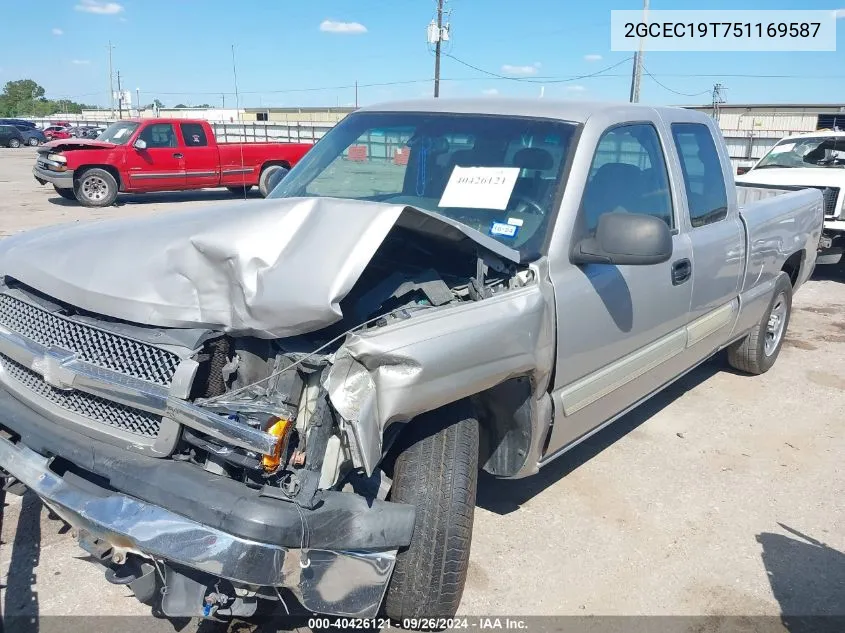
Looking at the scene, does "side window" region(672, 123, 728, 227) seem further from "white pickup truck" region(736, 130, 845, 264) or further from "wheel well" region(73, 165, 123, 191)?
"wheel well" region(73, 165, 123, 191)

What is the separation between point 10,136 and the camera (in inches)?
1677

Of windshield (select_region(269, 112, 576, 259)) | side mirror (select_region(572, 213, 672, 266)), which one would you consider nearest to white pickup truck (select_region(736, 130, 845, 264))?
windshield (select_region(269, 112, 576, 259))

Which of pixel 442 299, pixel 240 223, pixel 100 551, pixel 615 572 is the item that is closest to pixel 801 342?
pixel 615 572

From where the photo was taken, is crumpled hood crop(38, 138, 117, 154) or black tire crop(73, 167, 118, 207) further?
crumpled hood crop(38, 138, 117, 154)

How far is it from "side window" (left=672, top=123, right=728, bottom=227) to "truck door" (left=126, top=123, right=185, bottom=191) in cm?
1382

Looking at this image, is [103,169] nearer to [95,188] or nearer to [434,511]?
[95,188]

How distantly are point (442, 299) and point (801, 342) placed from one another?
210 inches

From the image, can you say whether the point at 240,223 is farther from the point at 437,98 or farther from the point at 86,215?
the point at 86,215

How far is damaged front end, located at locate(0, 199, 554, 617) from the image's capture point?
215 centimetres

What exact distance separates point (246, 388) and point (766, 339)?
15.5ft

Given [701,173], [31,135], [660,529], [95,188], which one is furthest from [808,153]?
[31,135]

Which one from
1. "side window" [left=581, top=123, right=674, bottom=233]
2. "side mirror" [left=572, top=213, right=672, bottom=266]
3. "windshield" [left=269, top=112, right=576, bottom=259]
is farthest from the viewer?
"side window" [left=581, top=123, right=674, bottom=233]

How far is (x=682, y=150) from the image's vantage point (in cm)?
411

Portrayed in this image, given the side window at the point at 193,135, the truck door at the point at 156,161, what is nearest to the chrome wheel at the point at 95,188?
the truck door at the point at 156,161
